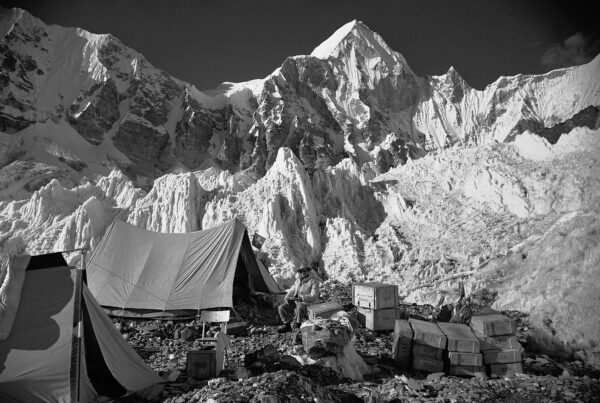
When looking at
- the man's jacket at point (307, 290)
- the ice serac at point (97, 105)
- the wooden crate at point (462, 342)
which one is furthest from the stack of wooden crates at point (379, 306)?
the ice serac at point (97, 105)

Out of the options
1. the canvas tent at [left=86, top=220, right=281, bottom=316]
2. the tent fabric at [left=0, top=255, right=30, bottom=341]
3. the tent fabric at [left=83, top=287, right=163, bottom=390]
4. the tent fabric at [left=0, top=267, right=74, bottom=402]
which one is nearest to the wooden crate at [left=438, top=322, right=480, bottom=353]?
the tent fabric at [left=83, top=287, right=163, bottom=390]

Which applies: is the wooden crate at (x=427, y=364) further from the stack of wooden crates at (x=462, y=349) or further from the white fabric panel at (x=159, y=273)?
the white fabric panel at (x=159, y=273)

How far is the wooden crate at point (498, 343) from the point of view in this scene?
25.1 ft

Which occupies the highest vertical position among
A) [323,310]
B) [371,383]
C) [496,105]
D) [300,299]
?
[496,105]

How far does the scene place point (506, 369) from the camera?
752cm

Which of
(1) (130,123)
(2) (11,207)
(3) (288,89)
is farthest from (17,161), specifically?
(3) (288,89)

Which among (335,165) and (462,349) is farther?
(335,165)

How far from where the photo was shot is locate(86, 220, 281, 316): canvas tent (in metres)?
12.9

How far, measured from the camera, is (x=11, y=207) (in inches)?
1166

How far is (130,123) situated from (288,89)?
26767 mm

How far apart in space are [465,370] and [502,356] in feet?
2.27

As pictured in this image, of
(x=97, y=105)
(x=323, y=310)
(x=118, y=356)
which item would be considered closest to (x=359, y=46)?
(x=97, y=105)

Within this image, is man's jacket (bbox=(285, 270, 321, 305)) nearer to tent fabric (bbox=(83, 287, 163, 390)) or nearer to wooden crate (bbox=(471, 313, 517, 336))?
wooden crate (bbox=(471, 313, 517, 336))

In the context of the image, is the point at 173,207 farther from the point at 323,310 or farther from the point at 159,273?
the point at 323,310
